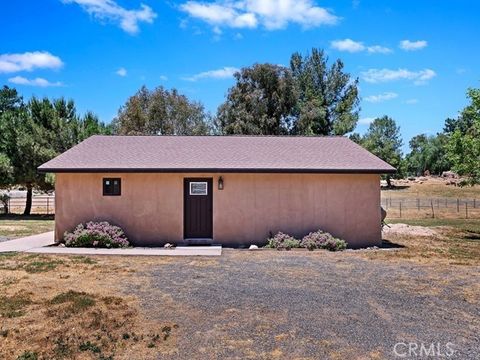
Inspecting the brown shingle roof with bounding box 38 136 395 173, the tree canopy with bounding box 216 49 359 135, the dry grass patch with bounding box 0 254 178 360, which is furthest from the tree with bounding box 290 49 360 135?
the dry grass patch with bounding box 0 254 178 360

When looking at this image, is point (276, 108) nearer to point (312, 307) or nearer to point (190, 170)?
point (190, 170)

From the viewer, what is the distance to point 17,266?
32.4 feet

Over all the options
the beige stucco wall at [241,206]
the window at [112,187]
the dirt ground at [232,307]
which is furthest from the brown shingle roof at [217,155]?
the dirt ground at [232,307]

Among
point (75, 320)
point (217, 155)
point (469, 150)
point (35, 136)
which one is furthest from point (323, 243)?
point (35, 136)

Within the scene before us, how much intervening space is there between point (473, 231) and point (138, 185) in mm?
14960

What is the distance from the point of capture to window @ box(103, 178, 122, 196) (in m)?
13.7

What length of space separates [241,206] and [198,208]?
4.64 ft

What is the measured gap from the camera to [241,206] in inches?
543

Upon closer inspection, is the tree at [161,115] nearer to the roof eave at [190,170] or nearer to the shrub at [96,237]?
the roof eave at [190,170]

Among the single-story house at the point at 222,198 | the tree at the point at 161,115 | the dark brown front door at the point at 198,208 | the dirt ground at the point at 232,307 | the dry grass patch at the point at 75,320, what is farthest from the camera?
the tree at the point at 161,115

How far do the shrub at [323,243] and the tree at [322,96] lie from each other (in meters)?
23.8

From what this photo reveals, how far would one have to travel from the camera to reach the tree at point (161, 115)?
126 feet

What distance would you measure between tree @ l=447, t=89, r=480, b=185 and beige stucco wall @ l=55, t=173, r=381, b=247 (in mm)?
6101

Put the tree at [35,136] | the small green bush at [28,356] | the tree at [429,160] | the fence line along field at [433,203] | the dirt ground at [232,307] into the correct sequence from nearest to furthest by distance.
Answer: the small green bush at [28,356] → the dirt ground at [232,307] → the tree at [35,136] → the fence line along field at [433,203] → the tree at [429,160]
